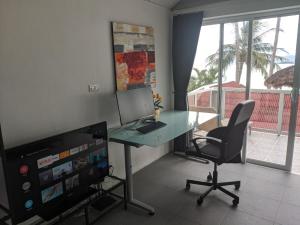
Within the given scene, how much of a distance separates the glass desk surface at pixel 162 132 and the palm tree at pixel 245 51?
900 millimetres

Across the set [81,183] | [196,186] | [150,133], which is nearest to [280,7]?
[150,133]

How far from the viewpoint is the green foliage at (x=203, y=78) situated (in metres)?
3.50

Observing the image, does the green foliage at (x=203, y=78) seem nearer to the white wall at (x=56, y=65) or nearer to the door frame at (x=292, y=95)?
the door frame at (x=292, y=95)

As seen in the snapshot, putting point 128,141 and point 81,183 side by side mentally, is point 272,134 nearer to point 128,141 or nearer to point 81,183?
point 128,141

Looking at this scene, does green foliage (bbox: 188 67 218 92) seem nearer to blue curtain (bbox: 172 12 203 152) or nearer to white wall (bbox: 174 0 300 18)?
blue curtain (bbox: 172 12 203 152)

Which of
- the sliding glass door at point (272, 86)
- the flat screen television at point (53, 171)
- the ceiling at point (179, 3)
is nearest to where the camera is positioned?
the flat screen television at point (53, 171)

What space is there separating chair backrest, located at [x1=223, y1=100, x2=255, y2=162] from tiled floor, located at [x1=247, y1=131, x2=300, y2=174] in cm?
115

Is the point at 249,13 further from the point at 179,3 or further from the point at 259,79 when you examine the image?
the point at 179,3

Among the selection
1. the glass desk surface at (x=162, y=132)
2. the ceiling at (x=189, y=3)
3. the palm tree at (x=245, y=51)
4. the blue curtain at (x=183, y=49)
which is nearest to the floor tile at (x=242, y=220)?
the glass desk surface at (x=162, y=132)

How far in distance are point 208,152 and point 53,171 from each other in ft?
4.99

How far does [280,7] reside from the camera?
9.00 feet

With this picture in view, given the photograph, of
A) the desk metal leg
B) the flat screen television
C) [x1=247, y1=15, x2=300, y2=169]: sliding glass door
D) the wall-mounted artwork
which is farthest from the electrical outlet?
[x1=247, y1=15, x2=300, y2=169]: sliding glass door

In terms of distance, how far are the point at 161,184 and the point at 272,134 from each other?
5.92 feet

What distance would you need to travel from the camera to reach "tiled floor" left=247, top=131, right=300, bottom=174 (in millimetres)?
3285
